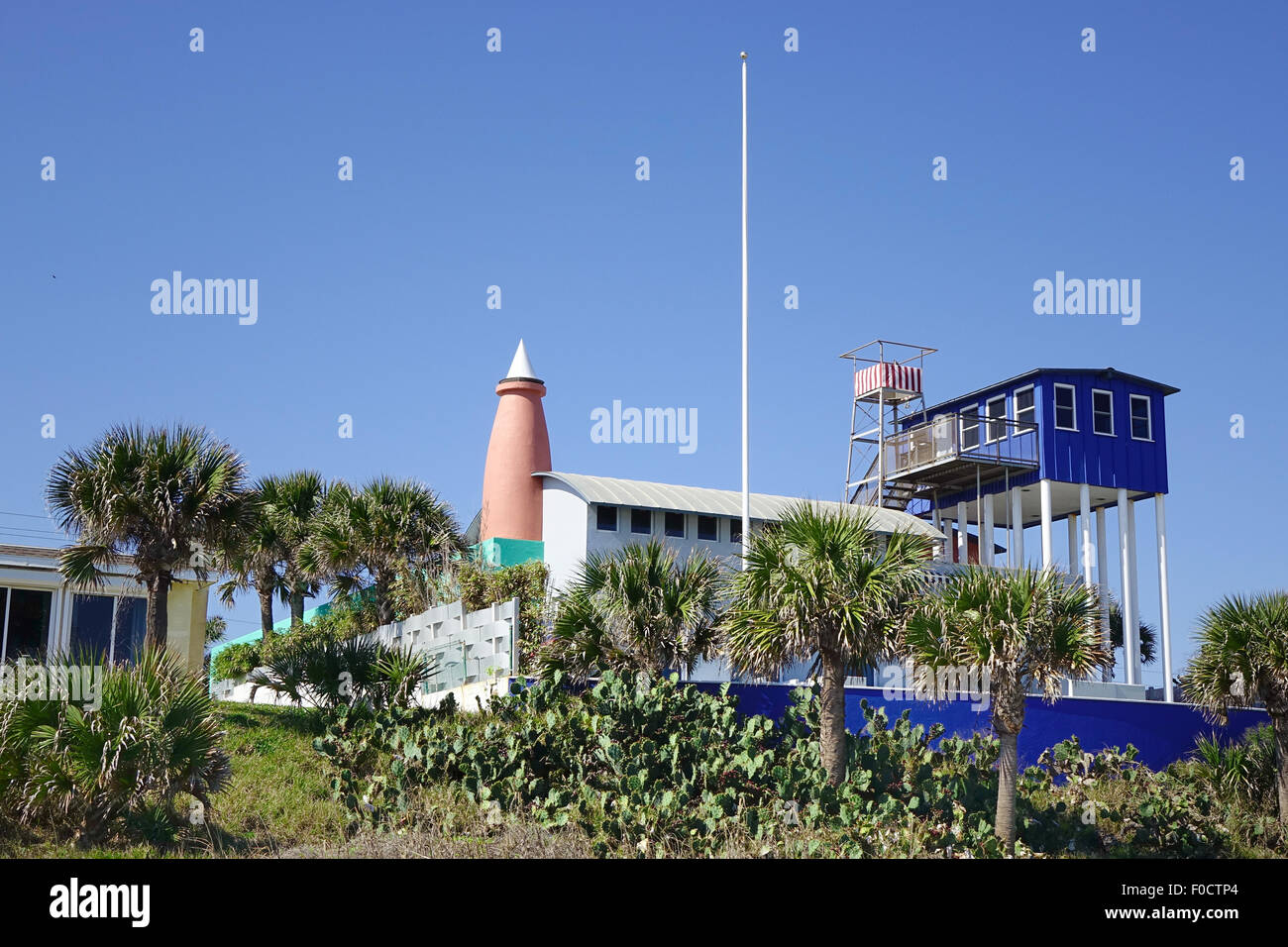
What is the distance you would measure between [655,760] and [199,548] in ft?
30.9

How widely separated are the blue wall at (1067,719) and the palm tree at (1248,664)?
201 cm

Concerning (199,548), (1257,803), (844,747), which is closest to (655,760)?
(844,747)

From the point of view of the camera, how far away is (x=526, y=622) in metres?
25.5

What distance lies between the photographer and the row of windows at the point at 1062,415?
115 feet

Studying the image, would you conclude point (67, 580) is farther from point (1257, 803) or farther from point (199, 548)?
point (1257, 803)

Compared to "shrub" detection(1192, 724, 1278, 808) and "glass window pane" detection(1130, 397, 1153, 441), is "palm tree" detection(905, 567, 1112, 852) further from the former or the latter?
"glass window pane" detection(1130, 397, 1153, 441)

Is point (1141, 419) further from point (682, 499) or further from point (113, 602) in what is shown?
point (113, 602)

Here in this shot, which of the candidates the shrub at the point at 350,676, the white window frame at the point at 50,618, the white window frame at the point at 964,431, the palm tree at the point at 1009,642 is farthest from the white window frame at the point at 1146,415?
the white window frame at the point at 50,618

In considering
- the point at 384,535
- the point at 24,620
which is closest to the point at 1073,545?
the point at 384,535

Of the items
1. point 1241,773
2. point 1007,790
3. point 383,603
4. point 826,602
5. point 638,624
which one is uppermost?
point 383,603

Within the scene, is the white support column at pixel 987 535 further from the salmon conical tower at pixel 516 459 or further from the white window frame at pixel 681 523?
the salmon conical tower at pixel 516 459

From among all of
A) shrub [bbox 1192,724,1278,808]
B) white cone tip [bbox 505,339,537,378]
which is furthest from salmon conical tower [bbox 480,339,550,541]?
shrub [bbox 1192,724,1278,808]

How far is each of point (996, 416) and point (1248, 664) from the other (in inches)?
533

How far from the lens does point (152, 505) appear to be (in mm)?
22469
